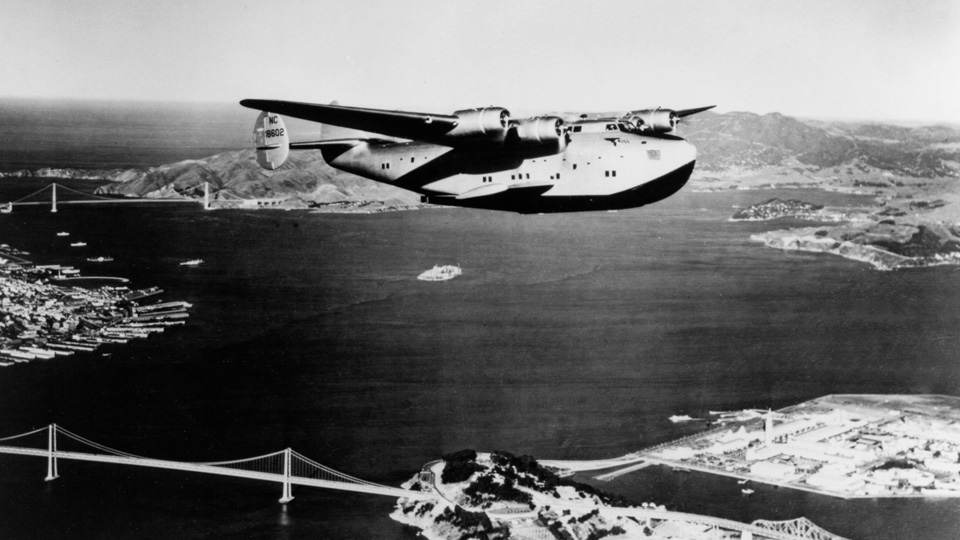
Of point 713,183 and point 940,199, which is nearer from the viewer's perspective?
point 940,199

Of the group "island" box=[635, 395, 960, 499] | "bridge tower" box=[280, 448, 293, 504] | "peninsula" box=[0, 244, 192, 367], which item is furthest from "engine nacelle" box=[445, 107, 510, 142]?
"island" box=[635, 395, 960, 499]

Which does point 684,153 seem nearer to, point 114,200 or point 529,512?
point 529,512

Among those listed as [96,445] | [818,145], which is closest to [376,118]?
[96,445]

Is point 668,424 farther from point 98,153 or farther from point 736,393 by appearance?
point 98,153

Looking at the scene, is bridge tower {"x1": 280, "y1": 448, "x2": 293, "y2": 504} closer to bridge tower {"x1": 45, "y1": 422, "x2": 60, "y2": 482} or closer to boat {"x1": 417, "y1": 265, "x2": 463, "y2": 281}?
bridge tower {"x1": 45, "y1": 422, "x2": 60, "y2": 482}

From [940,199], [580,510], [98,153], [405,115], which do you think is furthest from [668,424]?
[405,115]
